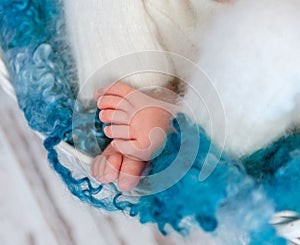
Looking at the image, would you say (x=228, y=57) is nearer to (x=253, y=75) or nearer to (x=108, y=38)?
(x=253, y=75)

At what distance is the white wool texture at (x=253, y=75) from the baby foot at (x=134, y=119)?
45 mm

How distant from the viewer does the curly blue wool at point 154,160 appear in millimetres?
521

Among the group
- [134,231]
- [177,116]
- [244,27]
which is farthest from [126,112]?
[134,231]

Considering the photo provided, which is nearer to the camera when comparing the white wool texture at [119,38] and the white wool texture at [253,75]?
the white wool texture at [253,75]

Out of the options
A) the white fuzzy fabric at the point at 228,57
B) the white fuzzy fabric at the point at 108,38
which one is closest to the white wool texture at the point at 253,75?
the white fuzzy fabric at the point at 228,57

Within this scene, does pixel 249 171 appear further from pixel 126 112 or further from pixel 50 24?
pixel 50 24

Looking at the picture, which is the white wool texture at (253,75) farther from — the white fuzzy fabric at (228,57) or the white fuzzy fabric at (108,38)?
the white fuzzy fabric at (108,38)

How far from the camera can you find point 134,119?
59 centimetres

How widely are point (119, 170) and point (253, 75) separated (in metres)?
0.18

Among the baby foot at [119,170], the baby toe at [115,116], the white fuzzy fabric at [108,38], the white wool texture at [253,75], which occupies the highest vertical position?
the white wool texture at [253,75]

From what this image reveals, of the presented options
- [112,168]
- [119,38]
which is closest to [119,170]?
[112,168]

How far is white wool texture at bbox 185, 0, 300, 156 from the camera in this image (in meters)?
0.53

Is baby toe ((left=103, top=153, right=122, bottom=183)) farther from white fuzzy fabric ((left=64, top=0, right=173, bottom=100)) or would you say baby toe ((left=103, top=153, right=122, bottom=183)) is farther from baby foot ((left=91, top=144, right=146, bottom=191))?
white fuzzy fabric ((left=64, top=0, right=173, bottom=100))

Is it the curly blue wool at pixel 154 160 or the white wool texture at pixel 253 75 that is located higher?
the white wool texture at pixel 253 75
